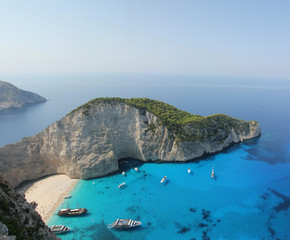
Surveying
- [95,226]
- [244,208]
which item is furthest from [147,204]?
[244,208]

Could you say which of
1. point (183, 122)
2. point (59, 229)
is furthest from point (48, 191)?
point (183, 122)

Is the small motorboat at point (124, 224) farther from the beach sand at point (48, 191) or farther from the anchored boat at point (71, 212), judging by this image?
the beach sand at point (48, 191)

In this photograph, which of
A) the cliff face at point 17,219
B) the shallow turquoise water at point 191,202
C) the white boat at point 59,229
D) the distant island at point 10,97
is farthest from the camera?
the distant island at point 10,97

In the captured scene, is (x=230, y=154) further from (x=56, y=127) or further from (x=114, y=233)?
(x=56, y=127)

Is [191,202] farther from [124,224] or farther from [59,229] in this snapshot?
[59,229]

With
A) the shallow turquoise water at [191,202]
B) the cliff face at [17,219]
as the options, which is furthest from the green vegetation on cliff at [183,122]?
the cliff face at [17,219]

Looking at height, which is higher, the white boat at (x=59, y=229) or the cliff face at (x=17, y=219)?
the cliff face at (x=17, y=219)

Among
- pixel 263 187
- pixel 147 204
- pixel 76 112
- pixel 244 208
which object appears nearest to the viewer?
pixel 244 208
